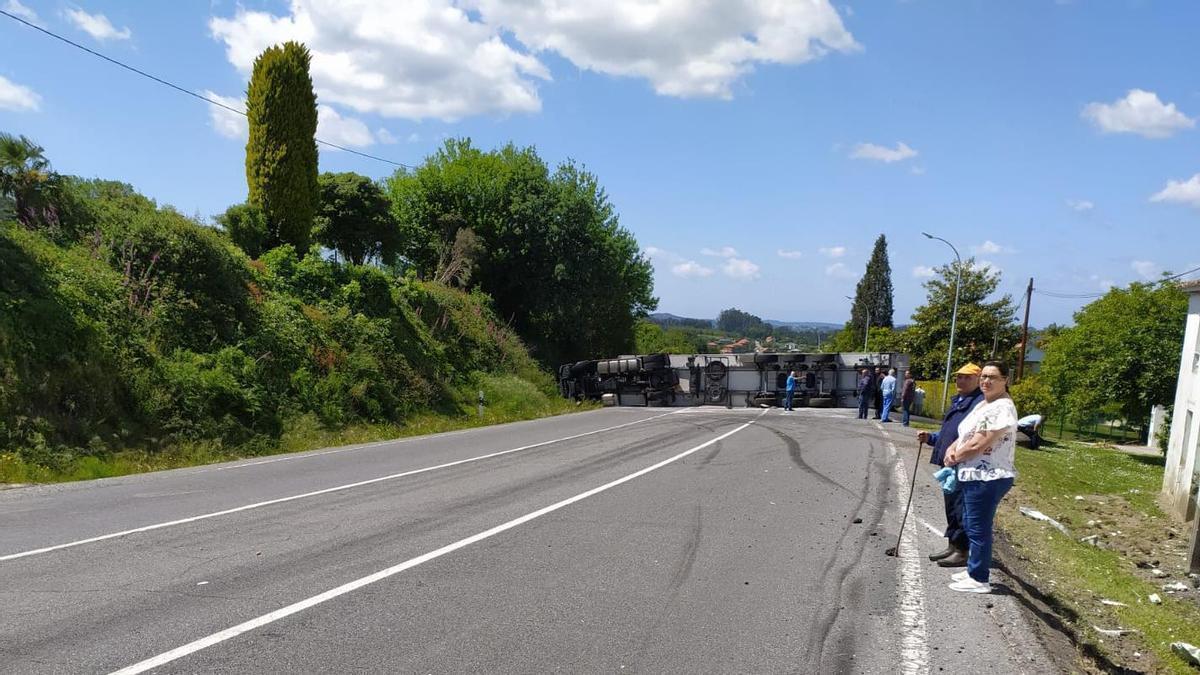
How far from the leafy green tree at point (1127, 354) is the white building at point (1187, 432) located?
11.9 metres

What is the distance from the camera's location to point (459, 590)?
18.4 feet

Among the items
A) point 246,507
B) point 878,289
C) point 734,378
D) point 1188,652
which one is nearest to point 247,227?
point 734,378

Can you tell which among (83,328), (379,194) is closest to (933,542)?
(83,328)

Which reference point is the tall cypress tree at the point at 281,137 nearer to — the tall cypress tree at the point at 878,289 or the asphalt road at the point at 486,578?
the asphalt road at the point at 486,578

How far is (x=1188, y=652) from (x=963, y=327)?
50499 mm

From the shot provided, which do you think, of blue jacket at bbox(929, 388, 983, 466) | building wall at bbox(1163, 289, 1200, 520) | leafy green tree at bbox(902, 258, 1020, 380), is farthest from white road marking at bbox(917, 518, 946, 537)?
leafy green tree at bbox(902, 258, 1020, 380)

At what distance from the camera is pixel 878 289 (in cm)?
10356

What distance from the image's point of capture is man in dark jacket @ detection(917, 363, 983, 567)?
21.0ft

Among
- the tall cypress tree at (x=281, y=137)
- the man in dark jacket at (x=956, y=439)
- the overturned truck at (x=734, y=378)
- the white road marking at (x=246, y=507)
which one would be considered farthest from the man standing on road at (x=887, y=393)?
the tall cypress tree at (x=281, y=137)

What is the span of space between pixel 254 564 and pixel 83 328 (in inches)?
405

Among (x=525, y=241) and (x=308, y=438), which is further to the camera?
(x=525, y=241)

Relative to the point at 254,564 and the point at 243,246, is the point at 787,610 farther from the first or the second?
the point at 243,246

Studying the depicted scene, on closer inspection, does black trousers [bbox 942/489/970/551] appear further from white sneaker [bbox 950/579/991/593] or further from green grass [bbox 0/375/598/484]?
green grass [bbox 0/375/598/484]

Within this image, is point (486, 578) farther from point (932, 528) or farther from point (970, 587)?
point (932, 528)
